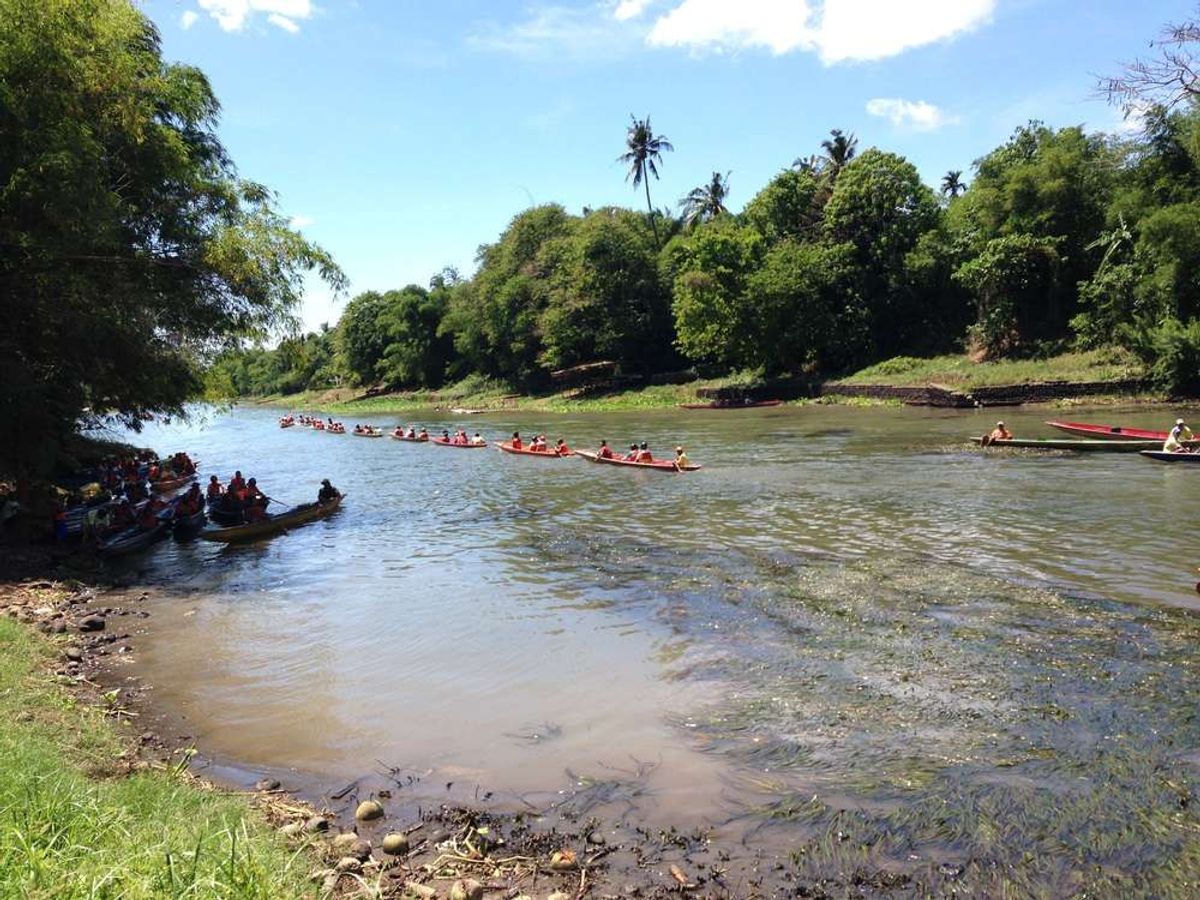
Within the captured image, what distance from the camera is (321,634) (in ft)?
40.7

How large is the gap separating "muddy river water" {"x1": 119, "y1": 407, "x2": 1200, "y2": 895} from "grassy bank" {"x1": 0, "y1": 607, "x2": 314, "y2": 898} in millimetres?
1373

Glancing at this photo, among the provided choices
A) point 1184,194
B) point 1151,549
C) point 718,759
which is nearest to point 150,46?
point 718,759

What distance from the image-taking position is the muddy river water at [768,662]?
6.86 meters

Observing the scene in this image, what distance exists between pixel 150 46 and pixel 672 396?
4251 centimetres

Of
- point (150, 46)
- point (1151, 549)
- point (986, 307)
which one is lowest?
point (1151, 549)

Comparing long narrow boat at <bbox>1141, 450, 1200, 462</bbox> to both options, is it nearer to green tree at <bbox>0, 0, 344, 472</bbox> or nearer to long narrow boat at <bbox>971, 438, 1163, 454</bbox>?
long narrow boat at <bbox>971, 438, 1163, 454</bbox>

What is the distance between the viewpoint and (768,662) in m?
10.2

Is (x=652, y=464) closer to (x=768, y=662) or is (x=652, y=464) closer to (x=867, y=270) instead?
(x=768, y=662)

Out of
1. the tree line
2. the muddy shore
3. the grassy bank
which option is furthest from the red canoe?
the grassy bank

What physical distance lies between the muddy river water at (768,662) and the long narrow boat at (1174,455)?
521mm

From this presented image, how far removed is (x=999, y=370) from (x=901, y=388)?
5.13 metres

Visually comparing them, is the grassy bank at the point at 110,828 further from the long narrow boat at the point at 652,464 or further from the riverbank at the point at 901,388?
the riverbank at the point at 901,388

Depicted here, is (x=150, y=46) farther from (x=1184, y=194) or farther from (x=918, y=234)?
(x=918, y=234)

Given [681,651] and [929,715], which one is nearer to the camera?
[929,715]
